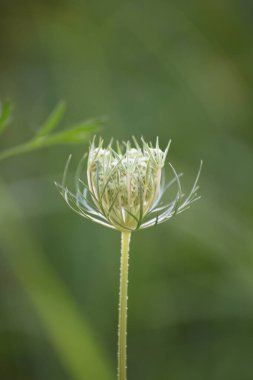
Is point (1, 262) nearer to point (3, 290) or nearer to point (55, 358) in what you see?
point (3, 290)

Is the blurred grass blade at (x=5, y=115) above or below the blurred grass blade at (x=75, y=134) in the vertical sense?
above

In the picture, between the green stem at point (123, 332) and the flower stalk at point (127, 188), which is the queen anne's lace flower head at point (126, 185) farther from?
the green stem at point (123, 332)

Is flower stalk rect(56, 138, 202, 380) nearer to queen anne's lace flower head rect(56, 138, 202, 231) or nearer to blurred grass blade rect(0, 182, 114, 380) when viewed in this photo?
queen anne's lace flower head rect(56, 138, 202, 231)

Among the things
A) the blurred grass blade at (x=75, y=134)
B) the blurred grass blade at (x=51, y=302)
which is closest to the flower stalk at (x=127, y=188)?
the blurred grass blade at (x=75, y=134)

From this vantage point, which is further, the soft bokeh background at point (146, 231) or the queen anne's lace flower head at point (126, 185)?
the soft bokeh background at point (146, 231)

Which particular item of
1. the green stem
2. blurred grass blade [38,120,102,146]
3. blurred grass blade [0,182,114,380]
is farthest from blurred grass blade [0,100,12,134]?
blurred grass blade [0,182,114,380]

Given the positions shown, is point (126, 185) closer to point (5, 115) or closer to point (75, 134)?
point (5, 115)

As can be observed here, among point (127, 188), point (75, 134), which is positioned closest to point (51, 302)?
point (75, 134)

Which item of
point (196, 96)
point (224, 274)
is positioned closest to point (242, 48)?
A: point (196, 96)
